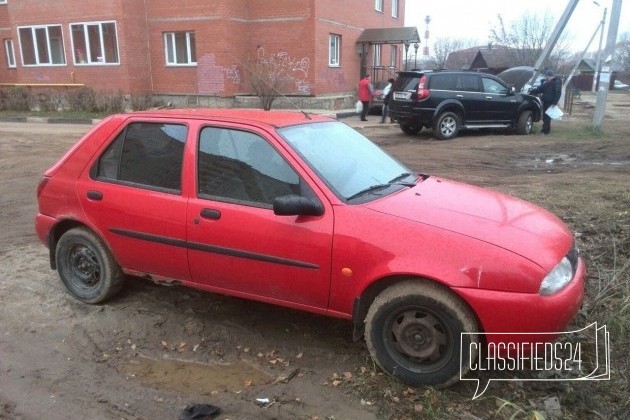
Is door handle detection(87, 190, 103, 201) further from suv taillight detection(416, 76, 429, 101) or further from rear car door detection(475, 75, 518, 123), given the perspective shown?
rear car door detection(475, 75, 518, 123)

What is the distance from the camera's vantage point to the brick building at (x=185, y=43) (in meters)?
20.6

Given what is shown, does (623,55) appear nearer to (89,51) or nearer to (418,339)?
(89,51)

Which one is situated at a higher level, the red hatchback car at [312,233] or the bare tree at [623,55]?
the bare tree at [623,55]

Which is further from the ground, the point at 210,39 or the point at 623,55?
the point at 623,55

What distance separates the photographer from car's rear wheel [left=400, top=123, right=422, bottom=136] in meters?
14.9

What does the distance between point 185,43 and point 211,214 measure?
19712 millimetres

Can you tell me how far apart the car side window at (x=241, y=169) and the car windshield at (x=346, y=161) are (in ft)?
0.59

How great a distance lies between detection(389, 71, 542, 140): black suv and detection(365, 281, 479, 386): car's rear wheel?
11.5m

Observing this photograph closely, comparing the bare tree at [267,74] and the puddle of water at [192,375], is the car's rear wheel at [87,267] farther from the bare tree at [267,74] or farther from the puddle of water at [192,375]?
the bare tree at [267,74]

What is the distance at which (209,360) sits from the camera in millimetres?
3561

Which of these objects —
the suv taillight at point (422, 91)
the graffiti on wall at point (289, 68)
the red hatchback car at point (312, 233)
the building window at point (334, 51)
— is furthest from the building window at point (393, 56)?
the red hatchback car at point (312, 233)

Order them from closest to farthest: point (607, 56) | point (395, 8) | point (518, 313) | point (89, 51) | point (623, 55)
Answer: point (518, 313), point (607, 56), point (89, 51), point (395, 8), point (623, 55)

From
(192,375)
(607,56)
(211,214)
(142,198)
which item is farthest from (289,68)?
(192,375)

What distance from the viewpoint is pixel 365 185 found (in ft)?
11.7
